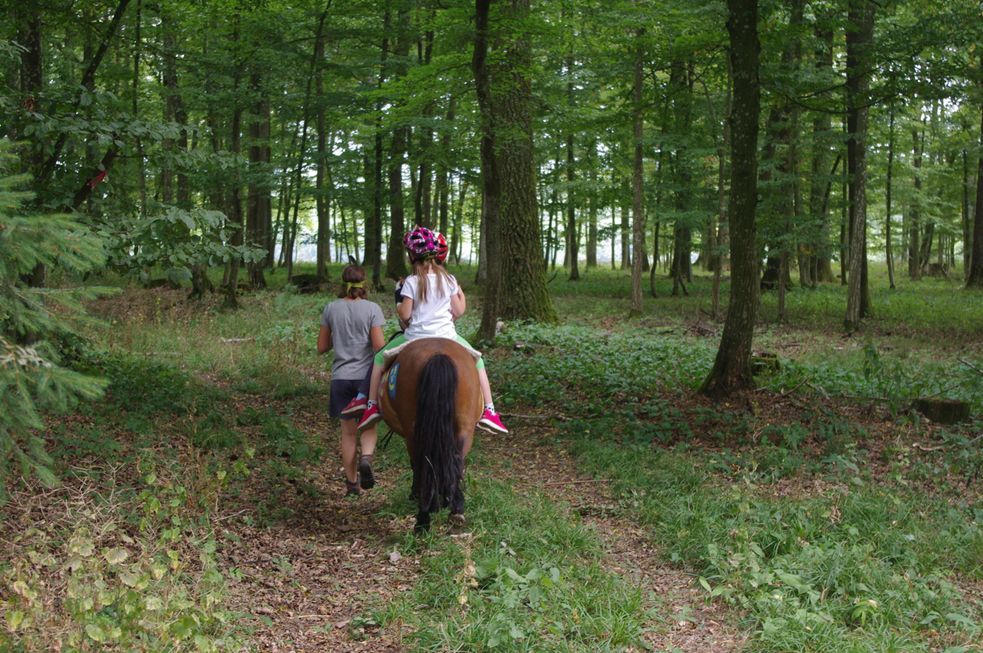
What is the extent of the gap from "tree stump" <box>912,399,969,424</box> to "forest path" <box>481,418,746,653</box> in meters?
4.15

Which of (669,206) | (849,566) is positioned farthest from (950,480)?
(669,206)

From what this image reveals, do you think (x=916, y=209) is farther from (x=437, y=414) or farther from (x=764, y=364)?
(x=437, y=414)

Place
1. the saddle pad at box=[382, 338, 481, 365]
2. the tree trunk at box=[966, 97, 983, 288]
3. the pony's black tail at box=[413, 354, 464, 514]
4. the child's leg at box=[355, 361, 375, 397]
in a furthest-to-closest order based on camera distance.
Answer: the tree trunk at box=[966, 97, 983, 288], the child's leg at box=[355, 361, 375, 397], the saddle pad at box=[382, 338, 481, 365], the pony's black tail at box=[413, 354, 464, 514]

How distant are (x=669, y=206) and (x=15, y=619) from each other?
73.2 feet

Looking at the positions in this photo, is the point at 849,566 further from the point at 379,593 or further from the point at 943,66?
the point at 943,66

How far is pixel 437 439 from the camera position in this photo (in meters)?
5.68

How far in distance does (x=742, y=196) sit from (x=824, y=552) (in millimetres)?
5437

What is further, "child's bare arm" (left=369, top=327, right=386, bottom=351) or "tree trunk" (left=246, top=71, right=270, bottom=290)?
"tree trunk" (left=246, top=71, right=270, bottom=290)

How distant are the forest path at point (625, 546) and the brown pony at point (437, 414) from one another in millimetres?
1221

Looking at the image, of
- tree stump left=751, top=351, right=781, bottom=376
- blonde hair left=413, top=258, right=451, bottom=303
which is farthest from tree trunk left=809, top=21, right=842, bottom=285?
blonde hair left=413, top=258, right=451, bottom=303

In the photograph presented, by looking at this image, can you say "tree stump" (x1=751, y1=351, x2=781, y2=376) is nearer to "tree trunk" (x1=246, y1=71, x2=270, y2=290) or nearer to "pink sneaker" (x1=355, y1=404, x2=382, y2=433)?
"pink sneaker" (x1=355, y1=404, x2=382, y2=433)

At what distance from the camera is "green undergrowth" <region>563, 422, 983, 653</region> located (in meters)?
4.48

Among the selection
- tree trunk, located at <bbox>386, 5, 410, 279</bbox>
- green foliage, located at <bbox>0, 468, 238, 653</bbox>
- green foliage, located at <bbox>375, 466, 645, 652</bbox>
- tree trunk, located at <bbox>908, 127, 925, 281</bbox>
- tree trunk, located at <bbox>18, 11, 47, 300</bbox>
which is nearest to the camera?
green foliage, located at <bbox>0, 468, 238, 653</bbox>

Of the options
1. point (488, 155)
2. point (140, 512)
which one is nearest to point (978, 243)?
point (488, 155)
